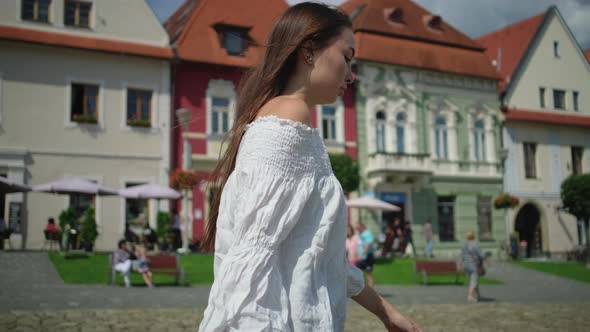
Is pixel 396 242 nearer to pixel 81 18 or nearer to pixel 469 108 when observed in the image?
pixel 469 108

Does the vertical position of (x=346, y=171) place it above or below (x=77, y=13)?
below

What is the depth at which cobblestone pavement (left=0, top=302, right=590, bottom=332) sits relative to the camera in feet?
28.8

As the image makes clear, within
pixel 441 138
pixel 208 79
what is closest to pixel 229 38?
pixel 208 79

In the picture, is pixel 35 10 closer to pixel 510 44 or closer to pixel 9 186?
pixel 9 186

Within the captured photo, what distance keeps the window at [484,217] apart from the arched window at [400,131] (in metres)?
5.16

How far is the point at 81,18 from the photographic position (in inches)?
960

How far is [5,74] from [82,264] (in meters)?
9.35

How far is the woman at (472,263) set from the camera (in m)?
14.4

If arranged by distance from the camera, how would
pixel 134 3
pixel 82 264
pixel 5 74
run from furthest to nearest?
pixel 134 3
pixel 5 74
pixel 82 264

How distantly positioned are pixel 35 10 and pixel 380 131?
16.4 metres

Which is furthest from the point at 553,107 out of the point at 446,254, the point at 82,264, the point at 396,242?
the point at 82,264

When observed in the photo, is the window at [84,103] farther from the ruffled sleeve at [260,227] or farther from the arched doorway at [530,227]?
the ruffled sleeve at [260,227]

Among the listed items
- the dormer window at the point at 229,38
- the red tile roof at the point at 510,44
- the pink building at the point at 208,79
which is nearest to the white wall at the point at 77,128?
the pink building at the point at 208,79

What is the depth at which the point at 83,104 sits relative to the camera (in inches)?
962
